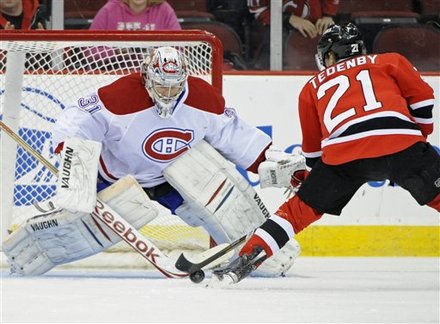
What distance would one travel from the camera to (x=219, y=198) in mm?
4512

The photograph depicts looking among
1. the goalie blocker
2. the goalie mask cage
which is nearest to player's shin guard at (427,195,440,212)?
the goalie blocker

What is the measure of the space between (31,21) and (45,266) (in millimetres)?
1294

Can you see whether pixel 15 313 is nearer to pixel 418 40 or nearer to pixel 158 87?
pixel 158 87

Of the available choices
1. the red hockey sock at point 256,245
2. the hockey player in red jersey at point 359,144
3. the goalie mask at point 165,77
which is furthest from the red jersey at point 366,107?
the goalie mask at point 165,77

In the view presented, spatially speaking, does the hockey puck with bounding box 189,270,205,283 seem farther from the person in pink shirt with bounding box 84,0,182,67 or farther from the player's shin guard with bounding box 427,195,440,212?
the person in pink shirt with bounding box 84,0,182,67

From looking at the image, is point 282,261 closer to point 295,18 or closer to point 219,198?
point 219,198

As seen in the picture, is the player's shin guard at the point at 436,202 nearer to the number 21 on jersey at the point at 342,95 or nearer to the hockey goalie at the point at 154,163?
the number 21 on jersey at the point at 342,95

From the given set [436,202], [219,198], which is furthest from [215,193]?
[436,202]

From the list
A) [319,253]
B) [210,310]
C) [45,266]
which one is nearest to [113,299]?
[210,310]

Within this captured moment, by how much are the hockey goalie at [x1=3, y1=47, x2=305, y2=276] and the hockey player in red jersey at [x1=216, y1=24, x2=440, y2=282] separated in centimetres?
64

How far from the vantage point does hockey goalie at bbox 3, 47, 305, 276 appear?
428 cm

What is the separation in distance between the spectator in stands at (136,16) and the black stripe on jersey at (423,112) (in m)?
1.69

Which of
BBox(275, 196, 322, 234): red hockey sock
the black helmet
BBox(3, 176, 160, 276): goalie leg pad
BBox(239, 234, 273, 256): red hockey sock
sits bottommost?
BBox(3, 176, 160, 276): goalie leg pad

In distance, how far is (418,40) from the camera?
5.50m
